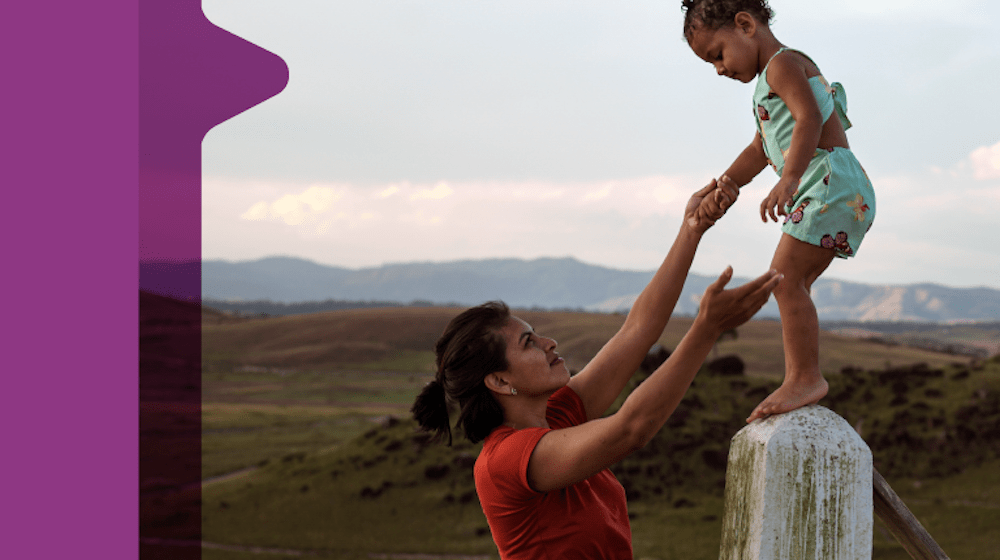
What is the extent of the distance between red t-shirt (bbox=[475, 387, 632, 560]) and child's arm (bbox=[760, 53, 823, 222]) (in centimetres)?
150

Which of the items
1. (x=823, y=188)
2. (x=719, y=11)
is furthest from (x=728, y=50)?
(x=823, y=188)

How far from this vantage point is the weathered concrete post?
278cm

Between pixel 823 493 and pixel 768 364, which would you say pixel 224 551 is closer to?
pixel 823 493

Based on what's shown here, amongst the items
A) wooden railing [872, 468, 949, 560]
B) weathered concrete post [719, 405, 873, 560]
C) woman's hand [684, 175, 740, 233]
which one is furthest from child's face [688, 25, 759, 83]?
wooden railing [872, 468, 949, 560]

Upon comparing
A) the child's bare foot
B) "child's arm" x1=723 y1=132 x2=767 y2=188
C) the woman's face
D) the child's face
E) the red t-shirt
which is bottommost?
the red t-shirt

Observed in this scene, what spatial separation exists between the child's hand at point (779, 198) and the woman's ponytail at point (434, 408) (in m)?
1.65

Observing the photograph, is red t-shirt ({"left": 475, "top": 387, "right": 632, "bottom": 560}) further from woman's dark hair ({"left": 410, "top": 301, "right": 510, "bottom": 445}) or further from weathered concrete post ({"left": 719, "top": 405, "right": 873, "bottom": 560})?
weathered concrete post ({"left": 719, "top": 405, "right": 873, "bottom": 560})

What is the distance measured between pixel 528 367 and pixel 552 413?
1.75ft

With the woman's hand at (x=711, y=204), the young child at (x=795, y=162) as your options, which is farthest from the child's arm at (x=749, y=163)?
the woman's hand at (x=711, y=204)

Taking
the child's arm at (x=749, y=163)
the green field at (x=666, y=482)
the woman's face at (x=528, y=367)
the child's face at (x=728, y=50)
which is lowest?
the green field at (x=666, y=482)

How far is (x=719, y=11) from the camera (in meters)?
3.81

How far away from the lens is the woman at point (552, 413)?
274cm

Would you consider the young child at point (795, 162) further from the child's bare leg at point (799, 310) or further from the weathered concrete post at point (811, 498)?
the weathered concrete post at point (811, 498)

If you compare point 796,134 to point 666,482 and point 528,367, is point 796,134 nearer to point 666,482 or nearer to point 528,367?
point 528,367
